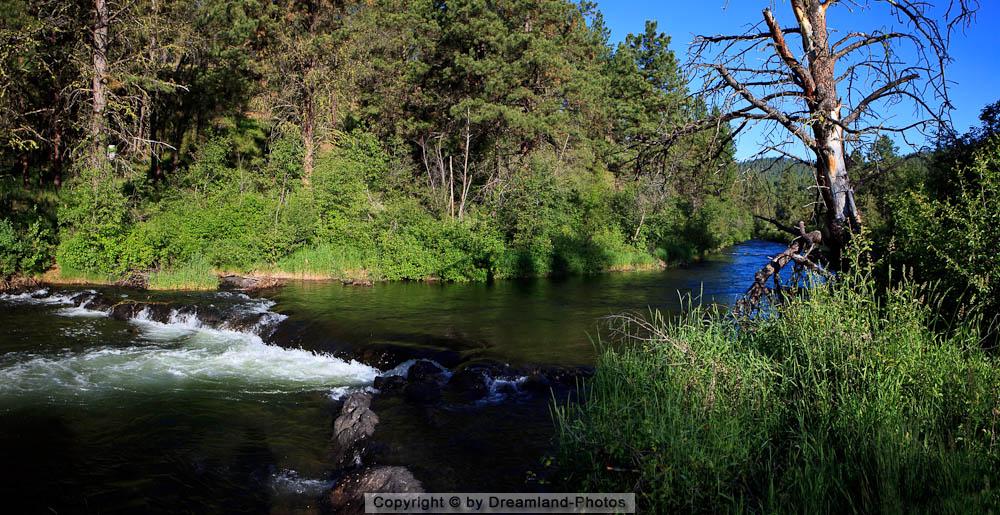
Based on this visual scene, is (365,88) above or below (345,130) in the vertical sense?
above

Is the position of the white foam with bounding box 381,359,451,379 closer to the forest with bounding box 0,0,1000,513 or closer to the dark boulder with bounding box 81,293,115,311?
the forest with bounding box 0,0,1000,513

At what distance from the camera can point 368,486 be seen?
607 centimetres

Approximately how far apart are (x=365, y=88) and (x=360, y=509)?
98.6 feet

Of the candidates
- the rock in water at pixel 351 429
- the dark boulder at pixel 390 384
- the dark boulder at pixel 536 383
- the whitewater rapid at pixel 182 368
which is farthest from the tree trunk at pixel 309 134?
the rock in water at pixel 351 429

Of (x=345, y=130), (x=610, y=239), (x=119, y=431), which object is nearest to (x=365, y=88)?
(x=345, y=130)

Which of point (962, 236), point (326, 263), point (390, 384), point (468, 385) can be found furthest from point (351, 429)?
point (326, 263)

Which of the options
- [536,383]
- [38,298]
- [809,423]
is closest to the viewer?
[809,423]

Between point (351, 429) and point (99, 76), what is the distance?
2112cm

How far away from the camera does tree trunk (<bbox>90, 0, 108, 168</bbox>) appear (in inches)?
845

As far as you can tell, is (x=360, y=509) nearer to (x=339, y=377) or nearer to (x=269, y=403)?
(x=269, y=403)

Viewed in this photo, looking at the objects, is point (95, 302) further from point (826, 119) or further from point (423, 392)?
point (826, 119)

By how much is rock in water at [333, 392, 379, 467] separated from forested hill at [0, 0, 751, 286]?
13374 millimetres

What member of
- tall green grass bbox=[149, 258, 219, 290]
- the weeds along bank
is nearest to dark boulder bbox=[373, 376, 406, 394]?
tall green grass bbox=[149, 258, 219, 290]

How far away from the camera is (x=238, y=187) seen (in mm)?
28141
